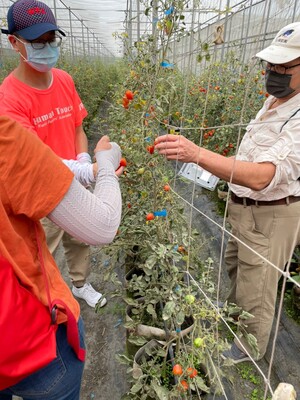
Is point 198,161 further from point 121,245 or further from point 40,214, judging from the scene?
point 40,214

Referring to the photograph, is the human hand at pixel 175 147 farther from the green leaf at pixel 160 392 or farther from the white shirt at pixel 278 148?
the green leaf at pixel 160 392

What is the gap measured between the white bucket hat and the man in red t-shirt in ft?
3.23

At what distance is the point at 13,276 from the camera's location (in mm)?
661

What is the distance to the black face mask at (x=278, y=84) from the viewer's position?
1340 millimetres

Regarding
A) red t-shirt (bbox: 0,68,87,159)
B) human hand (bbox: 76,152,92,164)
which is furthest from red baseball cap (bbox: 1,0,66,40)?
human hand (bbox: 76,152,92,164)

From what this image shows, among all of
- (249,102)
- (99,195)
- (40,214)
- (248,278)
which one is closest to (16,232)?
(40,214)

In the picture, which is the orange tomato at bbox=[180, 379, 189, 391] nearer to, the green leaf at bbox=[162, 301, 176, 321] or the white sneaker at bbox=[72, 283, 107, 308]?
the green leaf at bbox=[162, 301, 176, 321]

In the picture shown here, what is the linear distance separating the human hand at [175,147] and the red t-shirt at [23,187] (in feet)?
1.99

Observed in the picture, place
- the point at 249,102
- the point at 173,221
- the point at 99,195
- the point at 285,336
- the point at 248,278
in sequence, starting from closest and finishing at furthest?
the point at 99,195, the point at 173,221, the point at 248,278, the point at 285,336, the point at 249,102

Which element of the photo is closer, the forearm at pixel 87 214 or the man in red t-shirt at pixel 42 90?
the forearm at pixel 87 214

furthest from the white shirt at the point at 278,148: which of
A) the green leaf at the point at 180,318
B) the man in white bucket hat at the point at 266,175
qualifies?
the green leaf at the point at 180,318

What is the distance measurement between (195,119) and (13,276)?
170 inches

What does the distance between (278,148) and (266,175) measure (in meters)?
0.12

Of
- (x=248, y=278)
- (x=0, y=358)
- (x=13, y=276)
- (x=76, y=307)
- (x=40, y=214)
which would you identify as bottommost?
(x=248, y=278)
